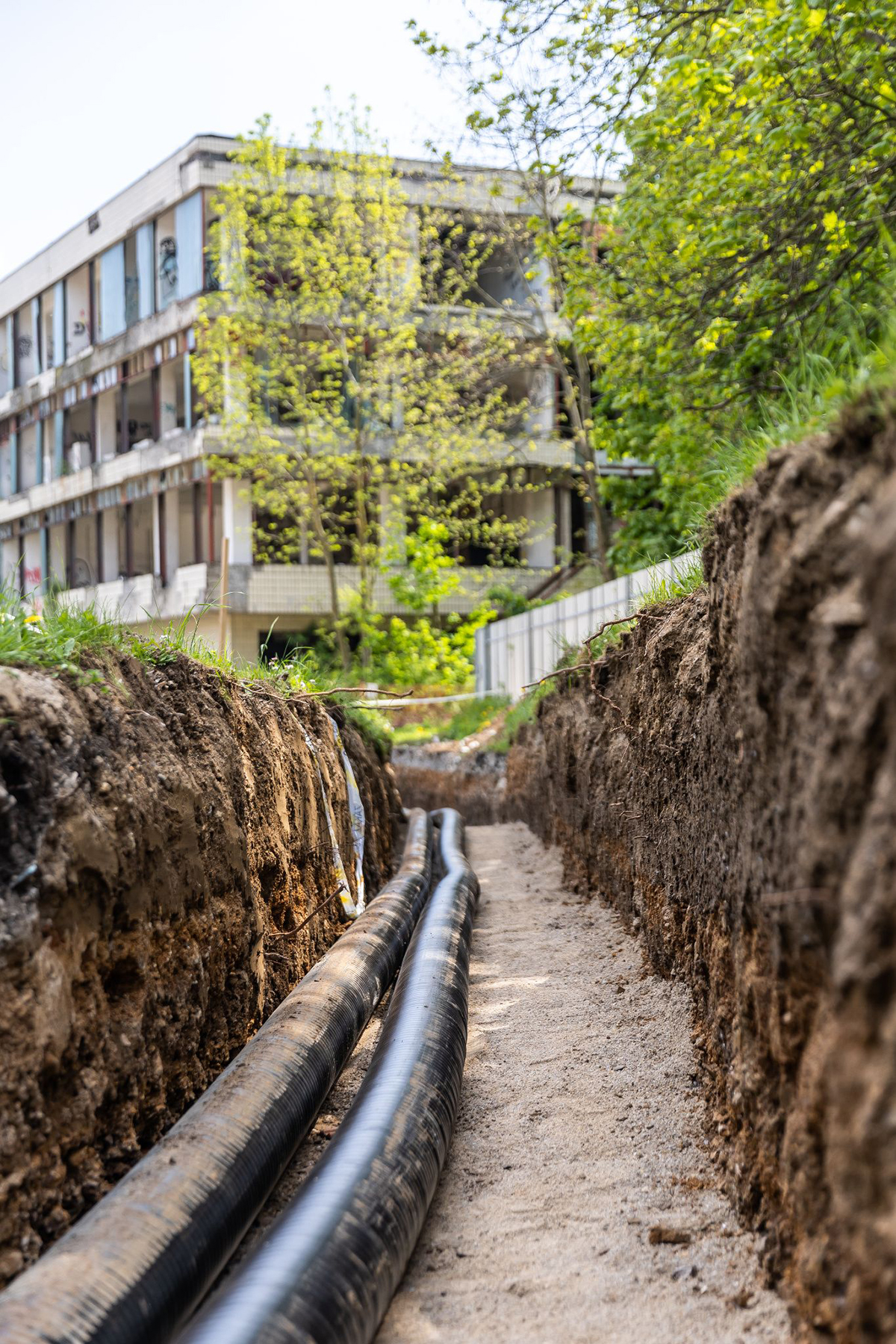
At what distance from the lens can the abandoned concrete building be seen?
24.7 metres

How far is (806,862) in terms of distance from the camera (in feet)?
7.16

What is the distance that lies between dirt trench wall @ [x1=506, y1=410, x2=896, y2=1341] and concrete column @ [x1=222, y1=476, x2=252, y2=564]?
21055 millimetres

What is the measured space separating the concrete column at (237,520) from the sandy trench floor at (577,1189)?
64.6 ft

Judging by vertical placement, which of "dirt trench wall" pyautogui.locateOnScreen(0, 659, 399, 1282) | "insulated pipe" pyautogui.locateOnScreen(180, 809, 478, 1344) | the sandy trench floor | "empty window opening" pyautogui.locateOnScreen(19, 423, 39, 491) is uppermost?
"empty window opening" pyautogui.locateOnScreen(19, 423, 39, 491)

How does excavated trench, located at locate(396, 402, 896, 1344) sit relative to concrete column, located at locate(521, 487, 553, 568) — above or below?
below

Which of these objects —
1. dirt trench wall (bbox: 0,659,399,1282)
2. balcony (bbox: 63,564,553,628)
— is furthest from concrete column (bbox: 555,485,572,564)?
dirt trench wall (bbox: 0,659,399,1282)

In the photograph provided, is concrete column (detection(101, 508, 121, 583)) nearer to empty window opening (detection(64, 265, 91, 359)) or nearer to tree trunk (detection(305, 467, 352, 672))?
empty window opening (detection(64, 265, 91, 359))

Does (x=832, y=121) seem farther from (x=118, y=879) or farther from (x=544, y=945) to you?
(x=118, y=879)

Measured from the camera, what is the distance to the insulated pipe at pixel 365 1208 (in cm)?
241

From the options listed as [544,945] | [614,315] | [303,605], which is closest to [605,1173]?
[544,945]

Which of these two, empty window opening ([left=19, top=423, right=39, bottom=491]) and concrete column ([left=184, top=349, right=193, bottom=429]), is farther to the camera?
empty window opening ([left=19, top=423, right=39, bottom=491])

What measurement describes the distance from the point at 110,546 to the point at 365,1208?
2757 centimetres

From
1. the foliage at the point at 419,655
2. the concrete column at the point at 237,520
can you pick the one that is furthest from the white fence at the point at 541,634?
the concrete column at the point at 237,520

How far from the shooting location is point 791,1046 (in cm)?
261
